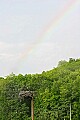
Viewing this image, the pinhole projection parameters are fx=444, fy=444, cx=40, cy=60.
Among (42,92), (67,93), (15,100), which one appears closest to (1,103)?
(15,100)

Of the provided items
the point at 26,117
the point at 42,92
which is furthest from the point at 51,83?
the point at 26,117

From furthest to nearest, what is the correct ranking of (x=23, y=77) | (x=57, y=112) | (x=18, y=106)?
(x=23, y=77) < (x=18, y=106) < (x=57, y=112)

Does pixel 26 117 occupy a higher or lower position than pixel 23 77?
lower

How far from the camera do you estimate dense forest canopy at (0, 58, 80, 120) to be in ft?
154

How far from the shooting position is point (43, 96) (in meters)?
48.5

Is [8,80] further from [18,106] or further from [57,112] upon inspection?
[57,112]

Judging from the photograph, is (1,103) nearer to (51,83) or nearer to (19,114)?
(19,114)

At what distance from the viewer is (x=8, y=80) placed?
54000 mm

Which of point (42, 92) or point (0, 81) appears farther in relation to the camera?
point (0, 81)

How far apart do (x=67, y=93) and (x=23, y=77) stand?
313 inches

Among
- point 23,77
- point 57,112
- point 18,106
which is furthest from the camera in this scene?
point 23,77

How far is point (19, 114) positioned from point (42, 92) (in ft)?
11.6

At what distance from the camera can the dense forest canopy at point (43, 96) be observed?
47.0 metres

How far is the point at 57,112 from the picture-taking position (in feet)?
153
